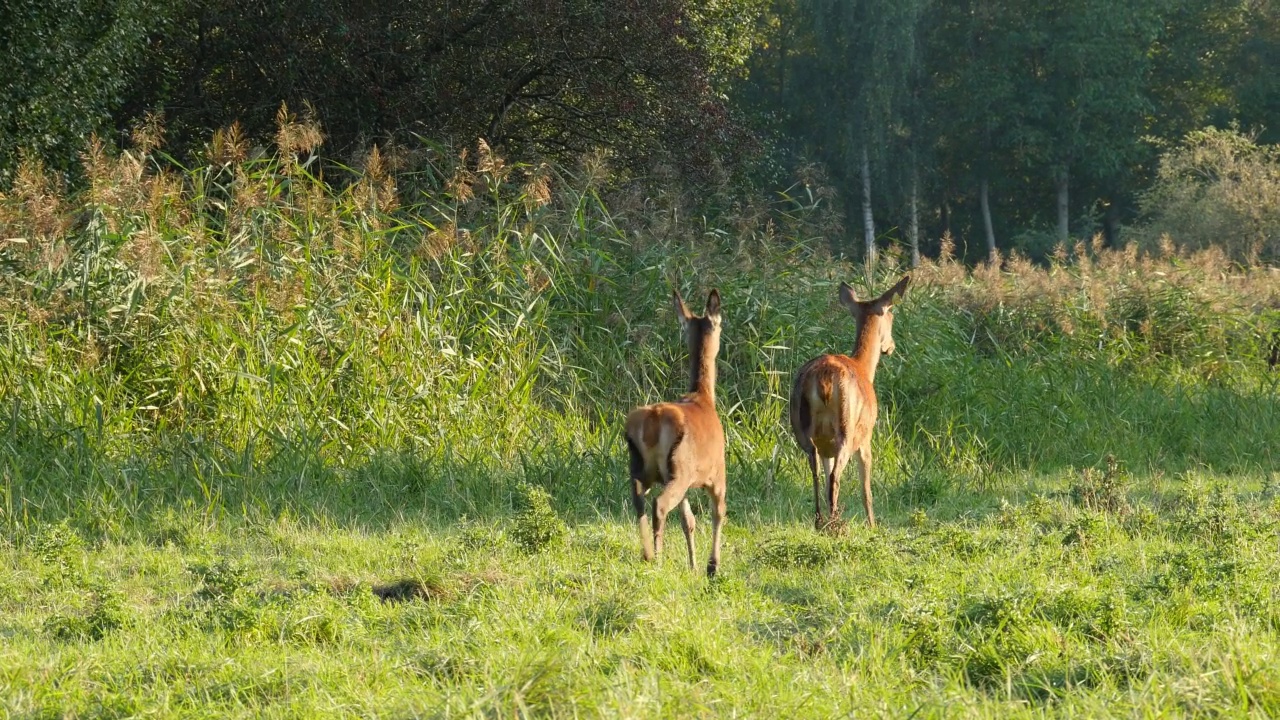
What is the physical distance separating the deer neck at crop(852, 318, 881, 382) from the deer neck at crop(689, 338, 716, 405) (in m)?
1.69

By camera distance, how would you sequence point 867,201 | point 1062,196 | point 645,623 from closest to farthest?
point 645,623 → point 867,201 → point 1062,196

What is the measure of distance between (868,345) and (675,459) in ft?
9.36

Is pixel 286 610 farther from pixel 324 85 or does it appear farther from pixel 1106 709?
pixel 324 85

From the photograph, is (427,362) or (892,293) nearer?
(892,293)

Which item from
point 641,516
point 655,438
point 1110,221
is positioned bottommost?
point 641,516

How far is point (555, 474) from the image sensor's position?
8.77 m

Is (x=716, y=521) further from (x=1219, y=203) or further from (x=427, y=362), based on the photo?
(x=1219, y=203)

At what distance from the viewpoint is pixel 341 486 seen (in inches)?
329

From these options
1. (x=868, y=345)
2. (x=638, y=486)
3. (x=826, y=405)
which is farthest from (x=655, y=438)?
(x=868, y=345)

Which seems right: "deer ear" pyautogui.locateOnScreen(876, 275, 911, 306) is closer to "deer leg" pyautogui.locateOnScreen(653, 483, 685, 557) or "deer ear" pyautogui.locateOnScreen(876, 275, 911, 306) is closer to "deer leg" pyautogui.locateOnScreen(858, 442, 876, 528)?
"deer leg" pyautogui.locateOnScreen(858, 442, 876, 528)

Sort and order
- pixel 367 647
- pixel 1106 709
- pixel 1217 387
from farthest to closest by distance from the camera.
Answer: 1. pixel 1217 387
2. pixel 367 647
3. pixel 1106 709

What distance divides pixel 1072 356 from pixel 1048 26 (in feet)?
122

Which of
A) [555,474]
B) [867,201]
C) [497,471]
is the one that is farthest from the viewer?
[867,201]

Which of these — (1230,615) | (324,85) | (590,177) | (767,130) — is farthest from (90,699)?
(767,130)
